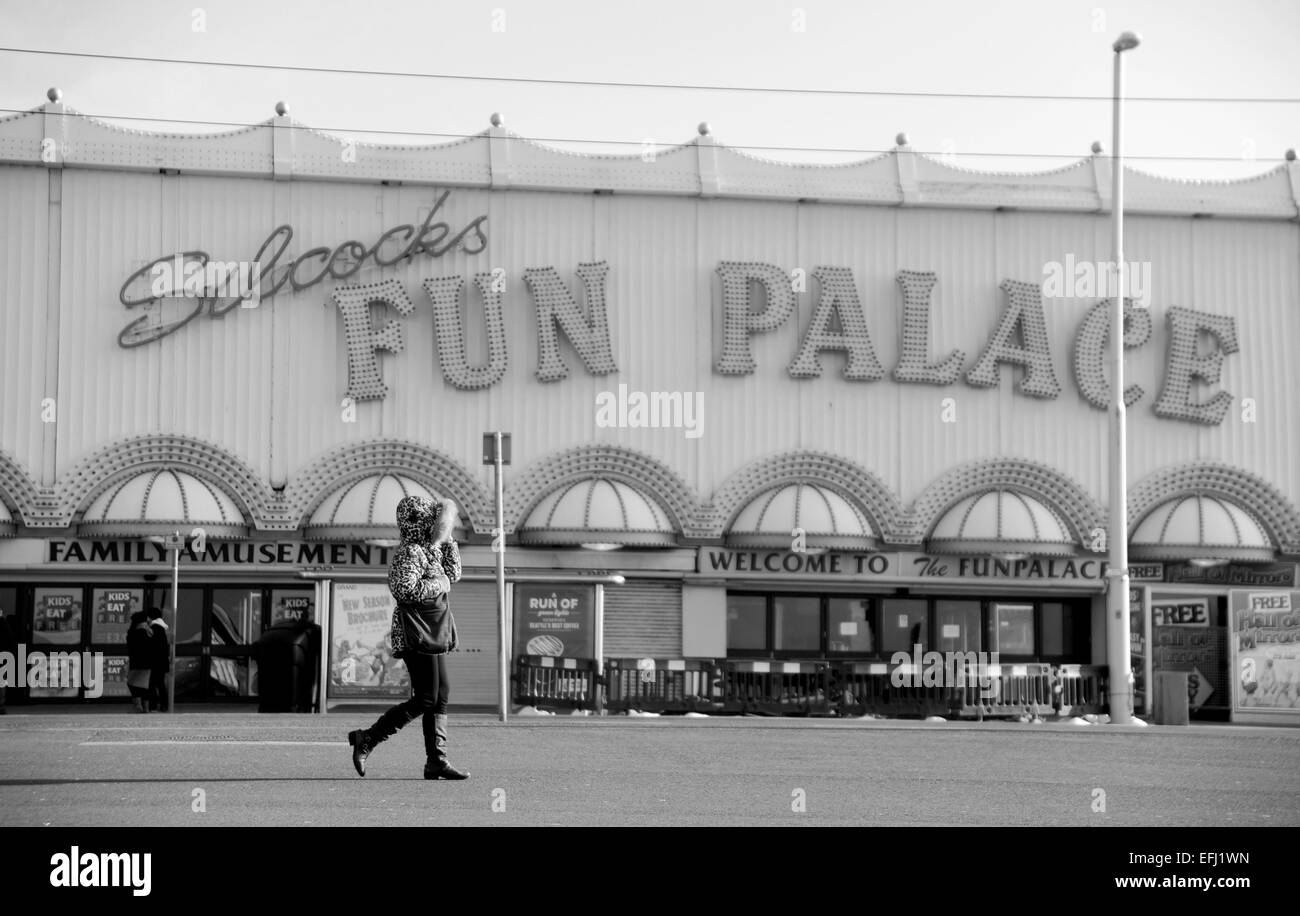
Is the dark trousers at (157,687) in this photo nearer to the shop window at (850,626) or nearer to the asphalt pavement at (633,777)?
the asphalt pavement at (633,777)

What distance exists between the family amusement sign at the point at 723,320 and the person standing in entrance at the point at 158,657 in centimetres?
653

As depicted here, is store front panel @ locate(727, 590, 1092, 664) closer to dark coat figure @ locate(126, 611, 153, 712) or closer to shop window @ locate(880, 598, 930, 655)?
shop window @ locate(880, 598, 930, 655)

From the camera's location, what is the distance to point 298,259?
3164 centimetres

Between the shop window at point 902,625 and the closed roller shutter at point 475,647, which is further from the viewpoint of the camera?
the shop window at point 902,625

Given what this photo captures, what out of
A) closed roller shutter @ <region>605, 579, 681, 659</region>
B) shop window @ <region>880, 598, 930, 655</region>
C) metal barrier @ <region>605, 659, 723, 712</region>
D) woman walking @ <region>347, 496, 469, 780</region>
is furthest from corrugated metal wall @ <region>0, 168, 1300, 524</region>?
woman walking @ <region>347, 496, 469, 780</region>

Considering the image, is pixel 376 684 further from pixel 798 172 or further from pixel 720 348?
pixel 798 172

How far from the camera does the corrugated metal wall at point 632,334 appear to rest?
3119cm

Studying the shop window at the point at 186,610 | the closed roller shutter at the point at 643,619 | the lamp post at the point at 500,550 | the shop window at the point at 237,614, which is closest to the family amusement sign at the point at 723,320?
the closed roller shutter at the point at 643,619

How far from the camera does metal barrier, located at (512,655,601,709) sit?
26.0 metres

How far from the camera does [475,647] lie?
27812 mm
